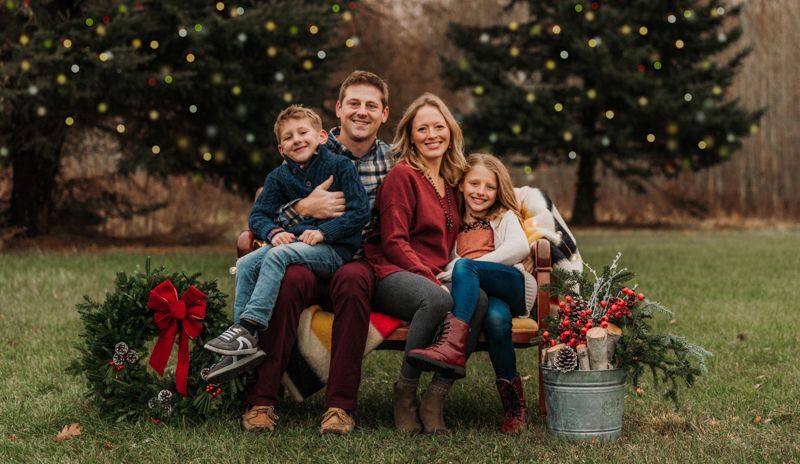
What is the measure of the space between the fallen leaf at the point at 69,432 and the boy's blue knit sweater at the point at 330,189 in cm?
118

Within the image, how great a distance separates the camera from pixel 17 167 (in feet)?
45.5

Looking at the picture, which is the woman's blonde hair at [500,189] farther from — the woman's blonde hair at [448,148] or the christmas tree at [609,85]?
the christmas tree at [609,85]

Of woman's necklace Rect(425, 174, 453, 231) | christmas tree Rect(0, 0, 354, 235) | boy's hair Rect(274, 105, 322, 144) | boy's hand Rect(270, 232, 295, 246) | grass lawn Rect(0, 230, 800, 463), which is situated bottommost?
grass lawn Rect(0, 230, 800, 463)

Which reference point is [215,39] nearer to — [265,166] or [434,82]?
[265,166]

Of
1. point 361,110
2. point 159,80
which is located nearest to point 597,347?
point 361,110

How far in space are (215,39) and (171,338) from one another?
8685mm

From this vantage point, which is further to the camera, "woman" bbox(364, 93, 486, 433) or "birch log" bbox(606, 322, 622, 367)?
"woman" bbox(364, 93, 486, 433)

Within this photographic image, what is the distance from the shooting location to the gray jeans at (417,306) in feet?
13.6

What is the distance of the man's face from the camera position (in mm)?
4719

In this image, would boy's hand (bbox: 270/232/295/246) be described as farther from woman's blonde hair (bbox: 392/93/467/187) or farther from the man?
woman's blonde hair (bbox: 392/93/467/187)

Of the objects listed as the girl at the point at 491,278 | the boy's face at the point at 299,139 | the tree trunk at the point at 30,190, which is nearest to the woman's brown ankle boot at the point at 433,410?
the girl at the point at 491,278

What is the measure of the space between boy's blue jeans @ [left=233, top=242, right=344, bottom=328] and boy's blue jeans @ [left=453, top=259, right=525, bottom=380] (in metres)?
0.60

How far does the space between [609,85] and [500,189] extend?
47.9 ft

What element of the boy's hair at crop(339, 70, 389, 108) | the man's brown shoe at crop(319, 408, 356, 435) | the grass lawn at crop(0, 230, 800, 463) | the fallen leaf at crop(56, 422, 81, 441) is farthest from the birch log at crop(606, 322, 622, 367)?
the fallen leaf at crop(56, 422, 81, 441)
